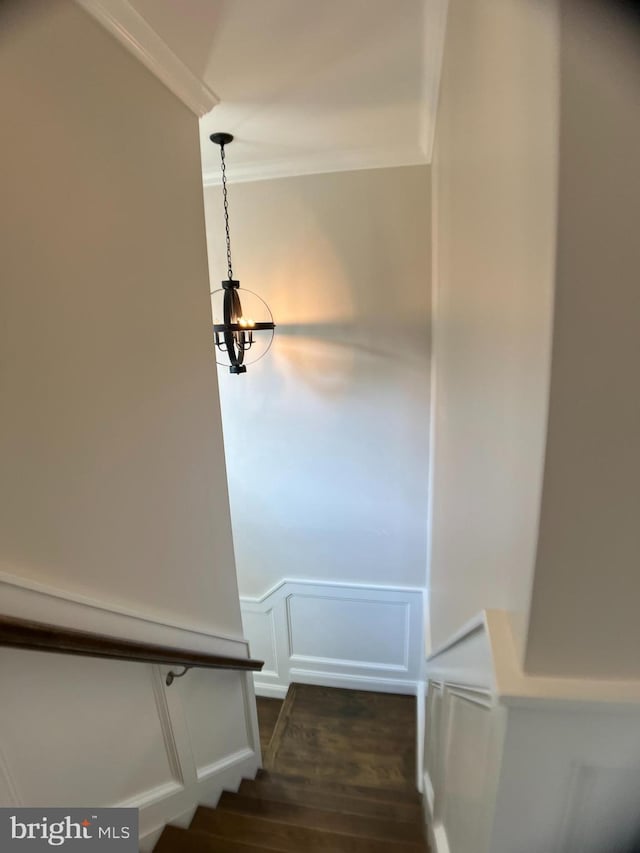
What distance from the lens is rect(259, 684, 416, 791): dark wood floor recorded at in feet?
8.18

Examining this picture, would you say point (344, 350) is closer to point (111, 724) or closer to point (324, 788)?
point (111, 724)

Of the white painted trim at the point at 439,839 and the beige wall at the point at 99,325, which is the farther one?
the white painted trim at the point at 439,839

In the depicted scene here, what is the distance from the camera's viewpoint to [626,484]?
0.56 m

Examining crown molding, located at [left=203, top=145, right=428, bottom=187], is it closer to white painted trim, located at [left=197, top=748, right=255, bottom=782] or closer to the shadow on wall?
the shadow on wall

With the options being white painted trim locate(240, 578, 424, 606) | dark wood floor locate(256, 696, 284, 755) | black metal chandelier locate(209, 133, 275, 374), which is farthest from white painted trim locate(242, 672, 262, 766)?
black metal chandelier locate(209, 133, 275, 374)

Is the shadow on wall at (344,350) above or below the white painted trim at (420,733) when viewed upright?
above

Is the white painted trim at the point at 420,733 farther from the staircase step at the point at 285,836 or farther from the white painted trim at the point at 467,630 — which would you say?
the white painted trim at the point at 467,630

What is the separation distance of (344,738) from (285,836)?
1.29m

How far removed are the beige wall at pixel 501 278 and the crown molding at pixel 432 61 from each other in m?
0.07

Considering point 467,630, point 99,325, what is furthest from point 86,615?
point 467,630

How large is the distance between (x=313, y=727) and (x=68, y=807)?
2.19m

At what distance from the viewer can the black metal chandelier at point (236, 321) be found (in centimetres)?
219

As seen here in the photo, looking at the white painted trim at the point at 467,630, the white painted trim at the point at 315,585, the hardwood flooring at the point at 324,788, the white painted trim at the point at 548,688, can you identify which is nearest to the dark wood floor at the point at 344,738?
the hardwood flooring at the point at 324,788

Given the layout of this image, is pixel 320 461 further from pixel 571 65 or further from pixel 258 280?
pixel 571 65
